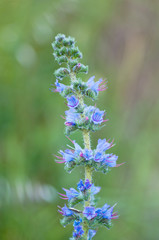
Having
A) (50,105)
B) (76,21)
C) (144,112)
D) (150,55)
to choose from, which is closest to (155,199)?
(144,112)

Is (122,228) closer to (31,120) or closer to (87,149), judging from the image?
(31,120)

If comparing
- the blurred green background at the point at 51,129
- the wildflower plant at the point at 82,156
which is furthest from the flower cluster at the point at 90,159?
the blurred green background at the point at 51,129

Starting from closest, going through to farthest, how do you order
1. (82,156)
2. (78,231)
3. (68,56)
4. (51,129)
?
(78,231), (82,156), (68,56), (51,129)

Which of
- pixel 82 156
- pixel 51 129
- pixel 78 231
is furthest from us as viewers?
pixel 51 129

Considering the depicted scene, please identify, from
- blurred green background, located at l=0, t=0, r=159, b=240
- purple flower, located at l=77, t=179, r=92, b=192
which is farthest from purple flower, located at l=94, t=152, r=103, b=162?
blurred green background, located at l=0, t=0, r=159, b=240

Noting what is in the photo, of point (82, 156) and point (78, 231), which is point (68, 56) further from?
point (78, 231)

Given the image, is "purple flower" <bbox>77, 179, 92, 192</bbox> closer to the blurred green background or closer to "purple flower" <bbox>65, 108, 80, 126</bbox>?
"purple flower" <bbox>65, 108, 80, 126</bbox>

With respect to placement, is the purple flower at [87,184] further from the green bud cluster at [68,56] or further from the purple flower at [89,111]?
the green bud cluster at [68,56]

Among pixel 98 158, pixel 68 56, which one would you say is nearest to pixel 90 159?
pixel 98 158

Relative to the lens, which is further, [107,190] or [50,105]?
[50,105]
